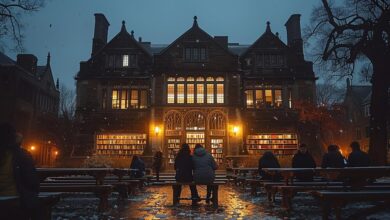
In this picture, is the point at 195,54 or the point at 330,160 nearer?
the point at 330,160

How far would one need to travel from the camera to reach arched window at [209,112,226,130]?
1097 inches

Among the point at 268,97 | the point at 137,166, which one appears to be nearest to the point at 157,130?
the point at 268,97

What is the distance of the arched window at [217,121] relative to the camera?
27.9 meters

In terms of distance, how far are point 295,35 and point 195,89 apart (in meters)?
11.3

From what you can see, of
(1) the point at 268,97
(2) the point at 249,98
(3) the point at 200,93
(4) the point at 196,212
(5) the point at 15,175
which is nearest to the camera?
(5) the point at 15,175

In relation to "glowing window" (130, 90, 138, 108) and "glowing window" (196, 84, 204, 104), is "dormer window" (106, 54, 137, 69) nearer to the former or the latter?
"glowing window" (130, 90, 138, 108)

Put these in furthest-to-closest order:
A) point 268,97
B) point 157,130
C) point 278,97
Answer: point 278,97 → point 268,97 → point 157,130

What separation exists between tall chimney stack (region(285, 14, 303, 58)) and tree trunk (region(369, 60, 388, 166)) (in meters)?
15.5

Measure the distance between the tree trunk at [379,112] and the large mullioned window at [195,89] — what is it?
13.3 metres

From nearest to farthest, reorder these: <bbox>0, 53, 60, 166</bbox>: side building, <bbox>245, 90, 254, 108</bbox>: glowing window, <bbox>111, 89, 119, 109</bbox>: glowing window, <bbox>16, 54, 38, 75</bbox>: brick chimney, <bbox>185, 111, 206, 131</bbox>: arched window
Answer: <bbox>185, 111, 206, 131</bbox>: arched window
<bbox>245, 90, 254, 108</bbox>: glowing window
<bbox>111, 89, 119, 109</bbox>: glowing window
<bbox>0, 53, 60, 166</bbox>: side building
<bbox>16, 54, 38, 75</bbox>: brick chimney

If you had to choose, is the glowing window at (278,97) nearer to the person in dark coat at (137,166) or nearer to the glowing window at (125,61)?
the glowing window at (125,61)

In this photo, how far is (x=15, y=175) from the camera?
490 cm

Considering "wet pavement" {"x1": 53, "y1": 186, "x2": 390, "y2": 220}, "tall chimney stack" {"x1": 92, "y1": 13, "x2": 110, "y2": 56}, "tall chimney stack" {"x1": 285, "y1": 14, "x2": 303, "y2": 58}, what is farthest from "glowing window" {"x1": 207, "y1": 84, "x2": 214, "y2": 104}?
"wet pavement" {"x1": 53, "y1": 186, "x2": 390, "y2": 220}

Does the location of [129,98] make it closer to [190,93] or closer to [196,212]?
[190,93]
